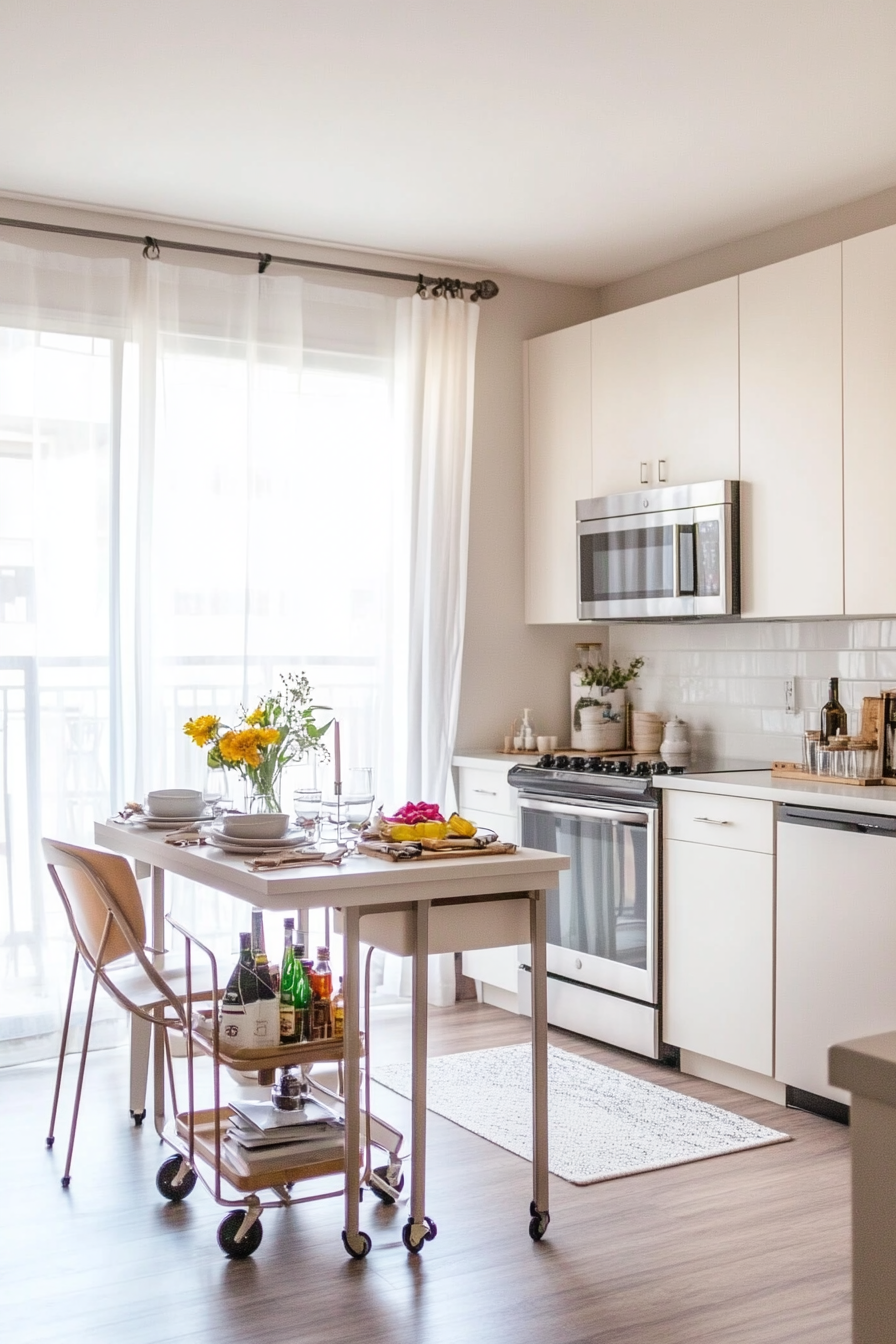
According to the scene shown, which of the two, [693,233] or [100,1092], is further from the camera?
[693,233]

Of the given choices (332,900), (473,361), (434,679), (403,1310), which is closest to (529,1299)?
(403,1310)

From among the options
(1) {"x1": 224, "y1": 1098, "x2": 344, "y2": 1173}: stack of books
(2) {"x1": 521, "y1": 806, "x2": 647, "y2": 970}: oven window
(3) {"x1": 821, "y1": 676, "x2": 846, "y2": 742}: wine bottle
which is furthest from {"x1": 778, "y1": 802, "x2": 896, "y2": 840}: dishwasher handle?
(1) {"x1": 224, "y1": 1098, "x2": 344, "y2": 1173}: stack of books

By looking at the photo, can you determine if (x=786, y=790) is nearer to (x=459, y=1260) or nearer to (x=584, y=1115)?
(x=584, y=1115)

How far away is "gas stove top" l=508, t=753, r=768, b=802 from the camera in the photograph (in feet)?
14.0

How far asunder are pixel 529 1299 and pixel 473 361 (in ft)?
11.3

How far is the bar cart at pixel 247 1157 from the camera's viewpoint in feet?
9.32

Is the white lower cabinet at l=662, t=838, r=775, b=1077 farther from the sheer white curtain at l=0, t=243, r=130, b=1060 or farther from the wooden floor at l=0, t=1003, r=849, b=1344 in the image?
the sheer white curtain at l=0, t=243, r=130, b=1060

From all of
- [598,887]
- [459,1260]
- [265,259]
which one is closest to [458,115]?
[265,259]

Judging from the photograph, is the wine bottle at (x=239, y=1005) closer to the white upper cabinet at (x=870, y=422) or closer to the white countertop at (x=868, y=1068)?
the white countertop at (x=868, y=1068)

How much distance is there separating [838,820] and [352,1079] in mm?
1571

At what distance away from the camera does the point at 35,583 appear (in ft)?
14.2

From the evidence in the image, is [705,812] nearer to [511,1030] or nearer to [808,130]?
[511,1030]

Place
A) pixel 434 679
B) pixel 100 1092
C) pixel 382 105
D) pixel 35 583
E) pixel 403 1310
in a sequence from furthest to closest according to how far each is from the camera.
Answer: pixel 434 679 → pixel 35 583 → pixel 100 1092 → pixel 382 105 → pixel 403 1310

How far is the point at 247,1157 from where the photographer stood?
2.93 metres
